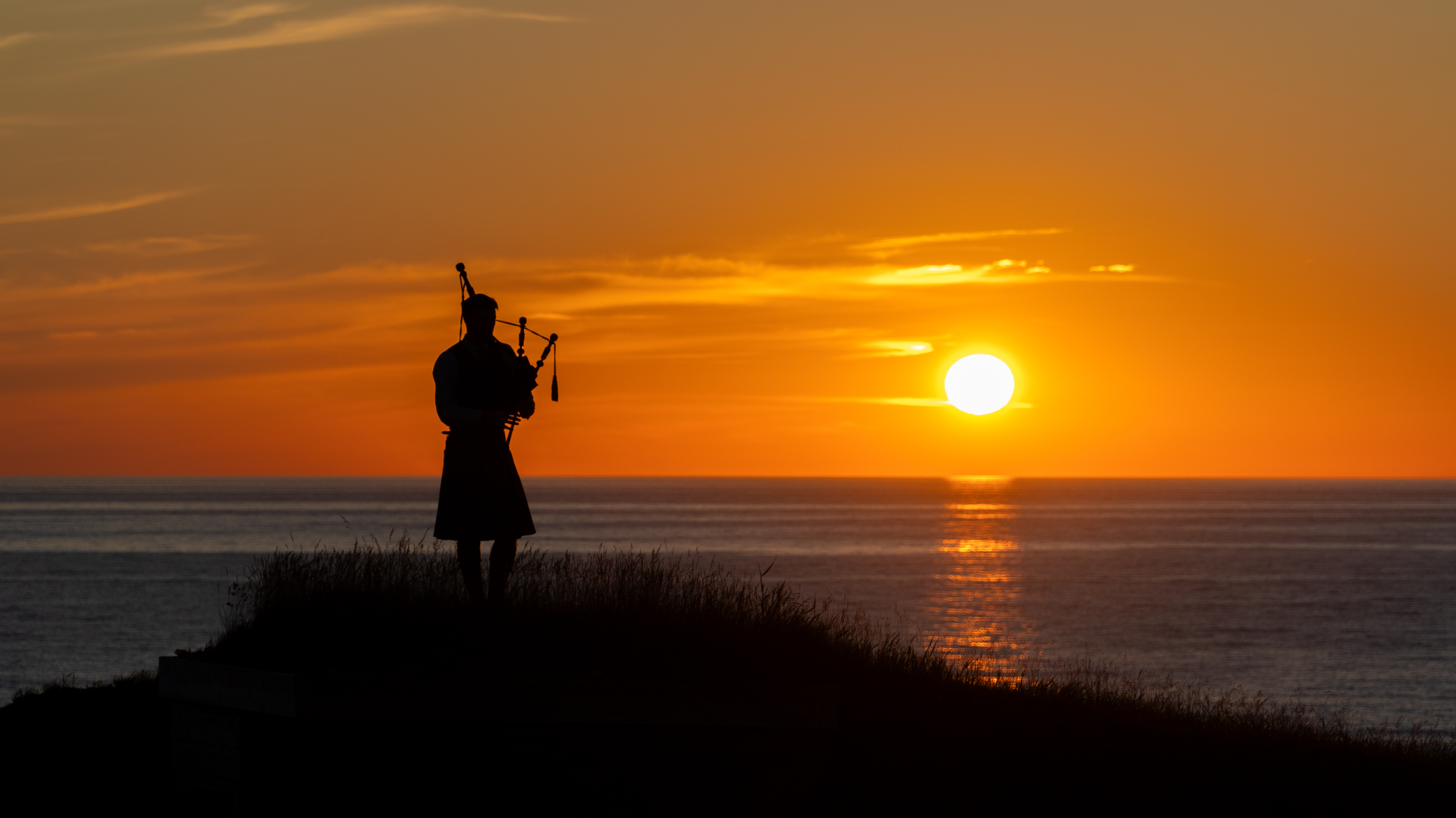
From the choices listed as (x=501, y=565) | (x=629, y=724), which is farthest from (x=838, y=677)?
(x=501, y=565)

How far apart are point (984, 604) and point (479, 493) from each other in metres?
64.1

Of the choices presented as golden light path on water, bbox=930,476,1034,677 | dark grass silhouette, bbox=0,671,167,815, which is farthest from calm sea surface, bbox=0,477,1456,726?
dark grass silhouette, bbox=0,671,167,815

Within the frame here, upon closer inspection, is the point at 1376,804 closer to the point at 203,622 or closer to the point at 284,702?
the point at 284,702

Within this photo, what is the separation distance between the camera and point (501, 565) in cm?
1040

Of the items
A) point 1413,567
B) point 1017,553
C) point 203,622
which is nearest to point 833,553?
point 1017,553

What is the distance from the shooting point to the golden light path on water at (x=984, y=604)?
154 ft

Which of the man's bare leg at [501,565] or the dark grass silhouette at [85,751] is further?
the man's bare leg at [501,565]

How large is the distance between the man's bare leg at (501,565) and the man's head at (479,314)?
67.1 inches

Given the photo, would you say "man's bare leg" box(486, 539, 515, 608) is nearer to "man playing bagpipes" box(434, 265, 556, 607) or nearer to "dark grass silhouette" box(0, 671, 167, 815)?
"man playing bagpipes" box(434, 265, 556, 607)

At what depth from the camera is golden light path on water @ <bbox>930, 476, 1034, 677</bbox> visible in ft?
154

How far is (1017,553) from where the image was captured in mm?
121625

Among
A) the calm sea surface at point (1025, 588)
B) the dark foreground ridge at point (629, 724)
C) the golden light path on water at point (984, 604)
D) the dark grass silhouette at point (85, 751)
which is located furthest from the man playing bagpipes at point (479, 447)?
the calm sea surface at point (1025, 588)

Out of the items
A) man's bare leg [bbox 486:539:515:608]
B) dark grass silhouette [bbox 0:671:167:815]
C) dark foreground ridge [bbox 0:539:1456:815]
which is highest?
man's bare leg [bbox 486:539:515:608]

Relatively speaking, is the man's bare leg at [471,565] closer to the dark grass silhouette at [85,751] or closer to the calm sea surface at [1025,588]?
the dark grass silhouette at [85,751]
